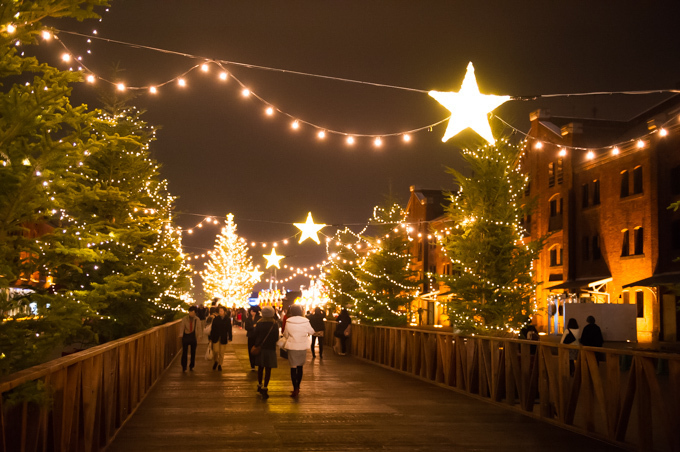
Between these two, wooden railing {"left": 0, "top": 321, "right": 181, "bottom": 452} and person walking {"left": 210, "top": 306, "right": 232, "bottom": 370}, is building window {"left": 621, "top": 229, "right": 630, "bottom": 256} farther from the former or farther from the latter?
wooden railing {"left": 0, "top": 321, "right": 181, "bottom": 452}

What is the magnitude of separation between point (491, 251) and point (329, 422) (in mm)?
14977

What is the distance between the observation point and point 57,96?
7.53 metres

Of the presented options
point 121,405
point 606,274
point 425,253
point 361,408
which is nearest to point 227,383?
point 361,408

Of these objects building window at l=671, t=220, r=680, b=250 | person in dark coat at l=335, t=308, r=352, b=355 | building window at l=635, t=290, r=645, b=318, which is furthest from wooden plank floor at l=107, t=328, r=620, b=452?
building window at l=635, t=290, r=645, b=318

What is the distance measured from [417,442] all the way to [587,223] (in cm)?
3364

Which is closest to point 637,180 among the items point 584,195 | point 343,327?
point 584,195

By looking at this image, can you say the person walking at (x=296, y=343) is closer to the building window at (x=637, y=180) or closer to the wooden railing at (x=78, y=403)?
the wooden railing at (x=78, y=403)

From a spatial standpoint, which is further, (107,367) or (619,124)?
(619,124)

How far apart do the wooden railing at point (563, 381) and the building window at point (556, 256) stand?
77.7 feet

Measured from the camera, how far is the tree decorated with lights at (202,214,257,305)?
91.9m

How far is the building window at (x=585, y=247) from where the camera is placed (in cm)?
4033

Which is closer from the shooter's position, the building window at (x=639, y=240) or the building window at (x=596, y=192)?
the building window at (x=639, y=240)

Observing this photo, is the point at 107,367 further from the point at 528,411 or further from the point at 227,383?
the point at 227,383

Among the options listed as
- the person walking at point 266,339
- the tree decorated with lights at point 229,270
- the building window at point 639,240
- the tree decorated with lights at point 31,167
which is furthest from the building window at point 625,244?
the tree decorated with lights at point 229,270
